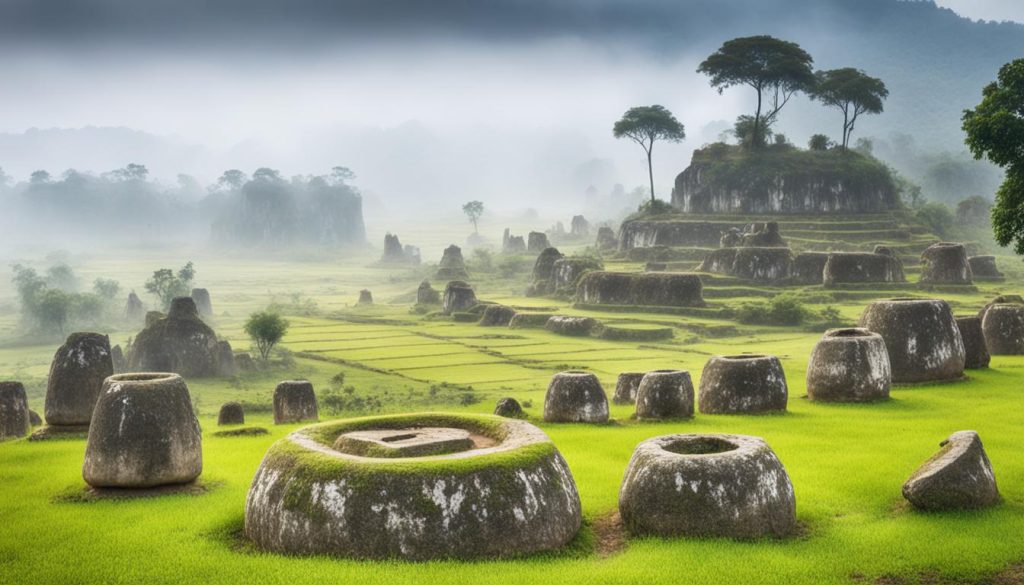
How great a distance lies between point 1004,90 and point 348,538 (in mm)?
19585

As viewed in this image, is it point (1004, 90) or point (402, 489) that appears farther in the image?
point (1004, 90)

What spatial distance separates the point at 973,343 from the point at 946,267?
1471 inches

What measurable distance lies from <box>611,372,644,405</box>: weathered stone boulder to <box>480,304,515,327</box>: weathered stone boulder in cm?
3419

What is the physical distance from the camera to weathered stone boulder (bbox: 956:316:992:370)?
25.9 meters

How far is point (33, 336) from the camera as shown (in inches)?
2542

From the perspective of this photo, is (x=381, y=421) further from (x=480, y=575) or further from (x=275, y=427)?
(x=275, y=427)

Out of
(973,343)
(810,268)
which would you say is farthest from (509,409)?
(810,268)

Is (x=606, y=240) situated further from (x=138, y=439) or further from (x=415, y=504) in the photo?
(x=415, y=504)

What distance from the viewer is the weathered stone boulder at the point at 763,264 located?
66.3 metres

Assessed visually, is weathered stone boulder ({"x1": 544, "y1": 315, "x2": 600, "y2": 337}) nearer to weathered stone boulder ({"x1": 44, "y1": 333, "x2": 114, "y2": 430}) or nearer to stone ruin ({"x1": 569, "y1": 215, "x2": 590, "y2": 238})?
weathered stone boulder ({"x1": 44, "y1": 333, "x2": 114, "y2": 430})

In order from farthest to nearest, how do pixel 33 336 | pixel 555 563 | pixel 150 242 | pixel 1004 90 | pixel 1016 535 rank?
pixel 150 242 → pixel 33 336 → pixel 1004 90 → pixel 1016 535 → pixel 555 563

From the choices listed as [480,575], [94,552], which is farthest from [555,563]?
[94,552]

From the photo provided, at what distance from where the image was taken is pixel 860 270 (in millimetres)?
61781

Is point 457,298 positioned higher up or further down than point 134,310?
higher up
